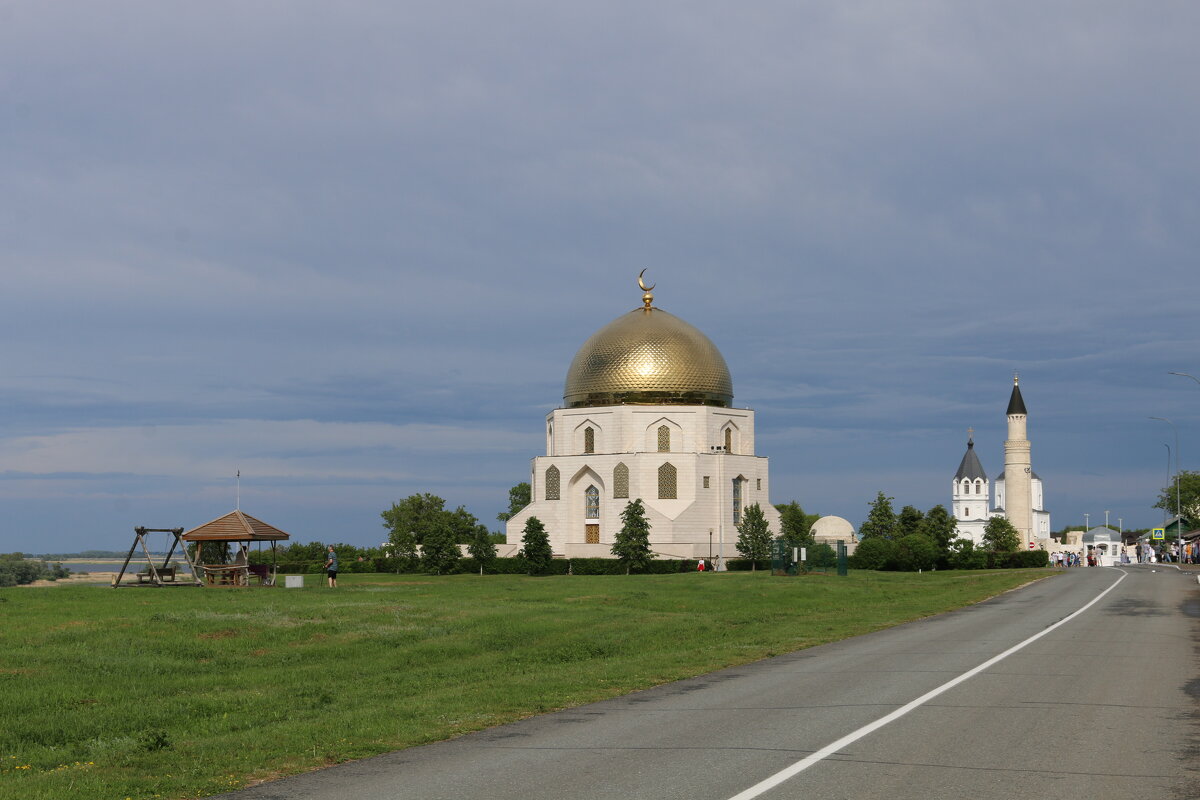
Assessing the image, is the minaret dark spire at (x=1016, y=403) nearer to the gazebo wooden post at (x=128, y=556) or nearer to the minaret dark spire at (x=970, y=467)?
the minaret dark spire at (x=970, y=467)

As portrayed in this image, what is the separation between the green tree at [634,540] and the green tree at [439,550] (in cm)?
1110

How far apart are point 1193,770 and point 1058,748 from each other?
120cm

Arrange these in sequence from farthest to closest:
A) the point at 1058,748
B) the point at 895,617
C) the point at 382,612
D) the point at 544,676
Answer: the point at 895,617, the point at 382,612, the point at 544,676, the point at 1058,748

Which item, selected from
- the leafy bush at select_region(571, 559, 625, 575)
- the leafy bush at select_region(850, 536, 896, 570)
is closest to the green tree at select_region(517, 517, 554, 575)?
the leafy bush at select_region(571, 559, 625, 575)

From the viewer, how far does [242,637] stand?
22.4 metres

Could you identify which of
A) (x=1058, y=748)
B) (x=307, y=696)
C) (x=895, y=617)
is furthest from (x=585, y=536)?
(x=1058, y=748)

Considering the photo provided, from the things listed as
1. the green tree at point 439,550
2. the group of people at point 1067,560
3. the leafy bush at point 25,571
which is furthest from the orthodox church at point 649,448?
the leafy bush at point 25,571

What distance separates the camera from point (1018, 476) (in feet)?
435

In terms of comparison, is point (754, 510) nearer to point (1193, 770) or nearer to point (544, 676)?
point (544, 676)

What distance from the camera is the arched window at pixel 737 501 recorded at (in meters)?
85.9

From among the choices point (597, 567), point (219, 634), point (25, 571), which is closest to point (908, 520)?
point (597, 567)

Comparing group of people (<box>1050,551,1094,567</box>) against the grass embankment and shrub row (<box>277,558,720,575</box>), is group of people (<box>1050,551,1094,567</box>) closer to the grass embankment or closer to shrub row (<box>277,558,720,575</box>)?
shrub row (<box>277,558,720,575</box>)

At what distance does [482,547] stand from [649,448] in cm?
1468

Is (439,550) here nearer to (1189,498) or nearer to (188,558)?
(188,558)
